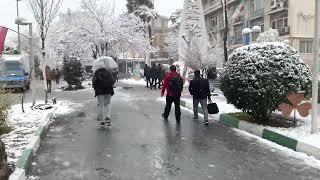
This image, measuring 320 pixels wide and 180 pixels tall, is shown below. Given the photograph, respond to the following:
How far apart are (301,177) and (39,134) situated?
18.7 ft

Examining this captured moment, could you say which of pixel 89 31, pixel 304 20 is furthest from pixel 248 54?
pixel 304 20

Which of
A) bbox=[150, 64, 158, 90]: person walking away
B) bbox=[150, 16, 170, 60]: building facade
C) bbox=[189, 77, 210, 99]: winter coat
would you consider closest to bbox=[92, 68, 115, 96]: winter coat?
bbox=[189, 77, 210, 99]: winter coat

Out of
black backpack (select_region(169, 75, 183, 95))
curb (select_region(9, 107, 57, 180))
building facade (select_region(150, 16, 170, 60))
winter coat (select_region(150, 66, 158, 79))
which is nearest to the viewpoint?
curb (select_region(9, 107, 57, 180))

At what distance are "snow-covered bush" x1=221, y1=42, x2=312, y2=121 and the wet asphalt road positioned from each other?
93 cm

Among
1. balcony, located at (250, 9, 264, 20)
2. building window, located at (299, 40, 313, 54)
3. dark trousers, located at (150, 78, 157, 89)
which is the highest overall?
balcony, located at (250, 9, 264, 20)

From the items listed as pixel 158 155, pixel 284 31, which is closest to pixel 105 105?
pixel 158 155

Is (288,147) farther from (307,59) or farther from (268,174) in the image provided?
(307,59)

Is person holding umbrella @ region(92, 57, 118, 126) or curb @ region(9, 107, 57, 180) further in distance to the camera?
person holding umbrella @ region(92, 57, 118, 126)

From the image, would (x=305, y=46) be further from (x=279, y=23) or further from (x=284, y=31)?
(x=279, y=23)

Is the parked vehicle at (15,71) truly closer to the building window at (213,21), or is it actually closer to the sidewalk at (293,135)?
the sidewalk at (293,135)

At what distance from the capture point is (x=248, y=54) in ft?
38.0

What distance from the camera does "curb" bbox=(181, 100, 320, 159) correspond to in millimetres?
8602

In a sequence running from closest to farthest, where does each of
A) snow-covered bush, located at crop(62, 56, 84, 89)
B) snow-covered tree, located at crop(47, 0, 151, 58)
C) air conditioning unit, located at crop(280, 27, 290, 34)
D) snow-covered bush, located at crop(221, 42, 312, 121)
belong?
snow-covered bush, located at crop(221, 42, 312, 121)
snow-covered bush, located at crop(62, 56, 84, 89)
snow-covered tree, located at crop(47, 0, 151, 58)
air conditioning unit, located at crop(280, 27, 290, 34)

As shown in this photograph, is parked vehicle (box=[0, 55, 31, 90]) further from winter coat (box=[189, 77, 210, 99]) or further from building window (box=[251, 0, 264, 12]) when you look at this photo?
building window (box=[251, 0, 264, 12])
